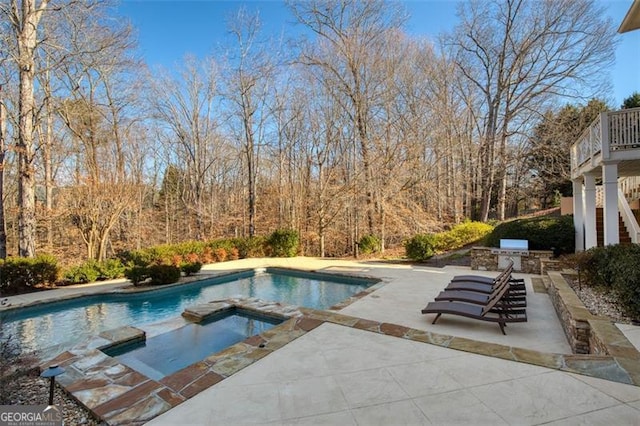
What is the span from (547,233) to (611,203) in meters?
2.63

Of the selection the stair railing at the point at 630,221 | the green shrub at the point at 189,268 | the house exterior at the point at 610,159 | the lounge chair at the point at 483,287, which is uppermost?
the house exterior at the point at 610,159

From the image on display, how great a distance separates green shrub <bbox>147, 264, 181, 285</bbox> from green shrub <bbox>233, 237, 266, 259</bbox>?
4891 millimetres

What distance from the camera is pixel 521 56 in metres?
15.2

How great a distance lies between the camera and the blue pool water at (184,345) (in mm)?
4148

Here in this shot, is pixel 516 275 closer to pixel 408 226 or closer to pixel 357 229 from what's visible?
pixel 408 226

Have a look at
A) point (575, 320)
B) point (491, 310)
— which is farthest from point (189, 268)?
point (575, 320)

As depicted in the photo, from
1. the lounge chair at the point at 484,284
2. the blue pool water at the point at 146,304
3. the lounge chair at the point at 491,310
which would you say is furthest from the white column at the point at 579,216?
the blue pool water at the point at 146,304

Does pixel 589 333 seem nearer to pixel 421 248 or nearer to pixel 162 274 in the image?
pixel 421 248

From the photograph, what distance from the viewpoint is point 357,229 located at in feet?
48.2

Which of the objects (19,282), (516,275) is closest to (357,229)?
(516,275)

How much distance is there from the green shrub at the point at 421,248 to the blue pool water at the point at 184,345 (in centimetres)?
677

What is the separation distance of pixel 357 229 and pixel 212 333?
10.2 m

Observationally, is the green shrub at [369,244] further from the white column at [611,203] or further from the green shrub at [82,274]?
the green shrub at [82,274]

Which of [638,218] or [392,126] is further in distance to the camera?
[392,126]
